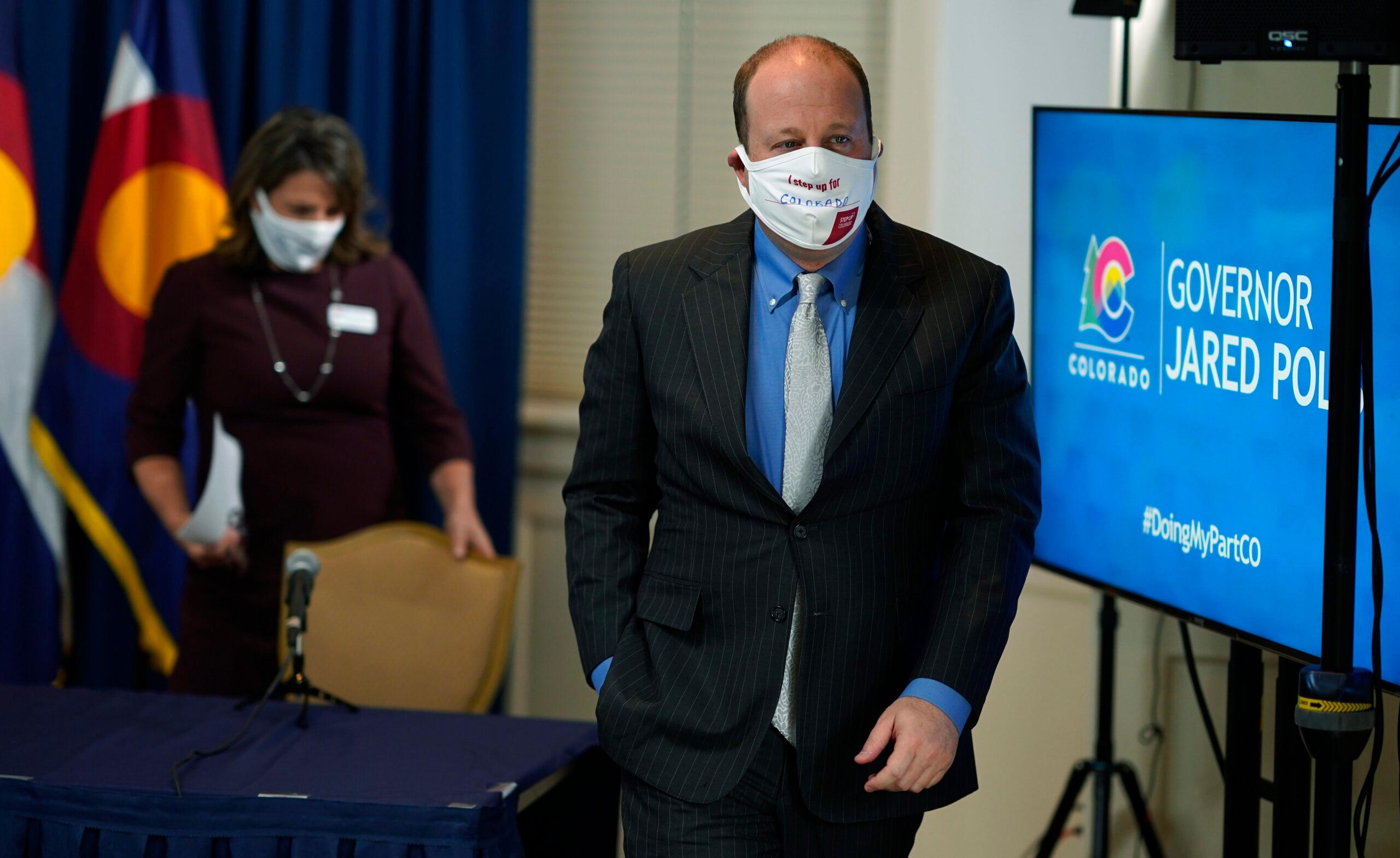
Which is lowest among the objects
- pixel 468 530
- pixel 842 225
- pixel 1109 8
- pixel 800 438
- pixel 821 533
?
pixel 468 530

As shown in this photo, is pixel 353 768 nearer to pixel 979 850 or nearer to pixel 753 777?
pixel 753 777

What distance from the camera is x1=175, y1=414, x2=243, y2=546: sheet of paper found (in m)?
3.17

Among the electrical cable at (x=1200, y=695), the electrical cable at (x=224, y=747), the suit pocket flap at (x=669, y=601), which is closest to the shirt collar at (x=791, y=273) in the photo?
the suit pocket flap at (x=669, y=601)

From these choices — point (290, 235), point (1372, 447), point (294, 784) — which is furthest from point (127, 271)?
point (1372, 447)

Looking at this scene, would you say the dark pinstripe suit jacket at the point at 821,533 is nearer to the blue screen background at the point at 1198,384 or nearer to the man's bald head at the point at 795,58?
the man's bald head at the point at 795,58

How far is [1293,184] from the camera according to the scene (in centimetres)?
212

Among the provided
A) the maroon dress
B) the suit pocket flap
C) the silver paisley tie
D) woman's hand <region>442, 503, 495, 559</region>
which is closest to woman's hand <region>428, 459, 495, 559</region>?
woman's hand <region>442, 503, 495, 559</region>

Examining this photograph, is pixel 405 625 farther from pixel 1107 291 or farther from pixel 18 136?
pixel 18 136

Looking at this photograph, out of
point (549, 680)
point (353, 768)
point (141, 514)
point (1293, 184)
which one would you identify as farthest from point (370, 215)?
point (1293, 184)

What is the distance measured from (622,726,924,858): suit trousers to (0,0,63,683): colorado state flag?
2.62 m

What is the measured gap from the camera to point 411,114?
3.82 metres

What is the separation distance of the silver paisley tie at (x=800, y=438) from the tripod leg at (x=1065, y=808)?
4.49 feet

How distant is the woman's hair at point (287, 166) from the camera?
3.28m

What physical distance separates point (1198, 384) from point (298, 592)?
4.93ft
